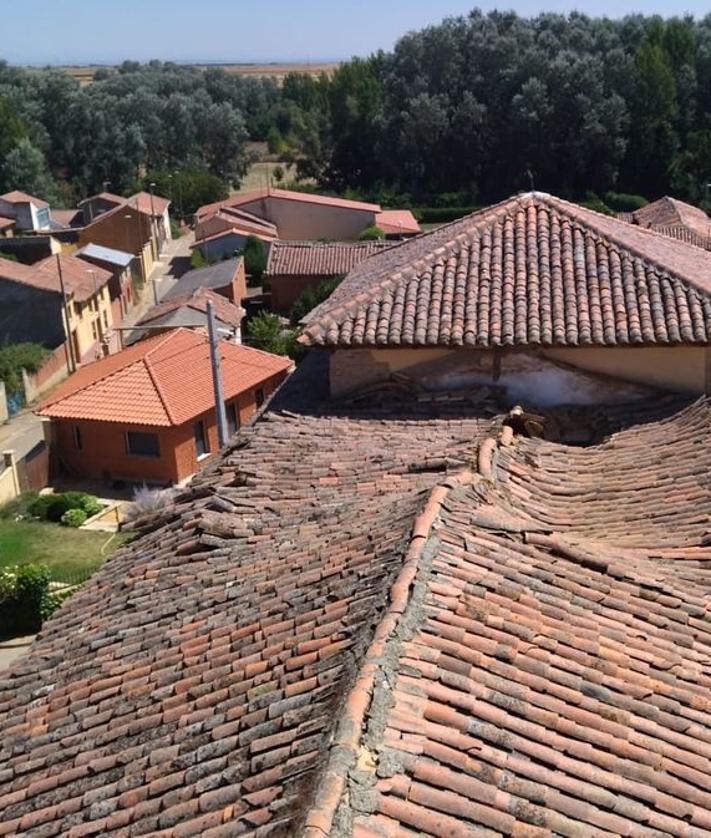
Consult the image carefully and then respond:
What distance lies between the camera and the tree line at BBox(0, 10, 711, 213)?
64.7 m

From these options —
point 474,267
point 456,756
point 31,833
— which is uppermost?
point 474,267

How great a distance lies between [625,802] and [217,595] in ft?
11.8

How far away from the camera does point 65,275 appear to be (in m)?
40.2

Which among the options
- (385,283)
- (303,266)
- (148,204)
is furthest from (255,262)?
(385,283)

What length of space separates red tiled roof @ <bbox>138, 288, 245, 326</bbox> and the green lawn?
14.3 m

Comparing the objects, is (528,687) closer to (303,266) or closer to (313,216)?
(303,266)

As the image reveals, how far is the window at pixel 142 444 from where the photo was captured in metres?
26.7

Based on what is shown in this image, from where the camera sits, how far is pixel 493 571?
21.0 feet

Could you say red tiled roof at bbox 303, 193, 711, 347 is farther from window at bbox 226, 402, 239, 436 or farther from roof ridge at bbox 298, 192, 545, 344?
window at bbox 226, 402, 239, 436

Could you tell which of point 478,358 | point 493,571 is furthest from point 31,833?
point 478,358

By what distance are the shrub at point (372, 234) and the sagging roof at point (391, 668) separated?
46.5 metres

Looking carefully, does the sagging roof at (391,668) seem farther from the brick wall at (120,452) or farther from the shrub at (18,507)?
the brick wall at (120,452)

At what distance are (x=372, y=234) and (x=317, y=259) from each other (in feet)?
35.3

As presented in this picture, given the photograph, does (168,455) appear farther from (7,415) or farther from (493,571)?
(493,571)
